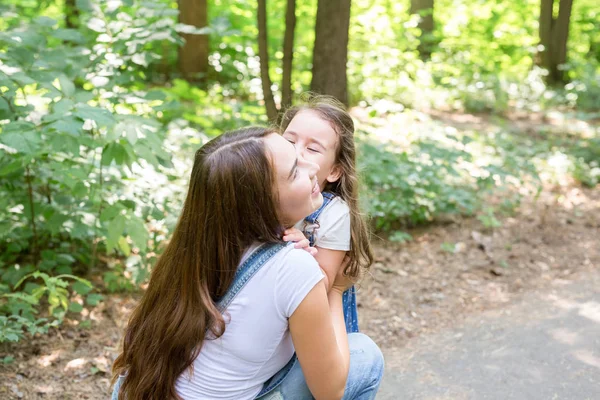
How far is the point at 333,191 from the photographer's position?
2.40 m

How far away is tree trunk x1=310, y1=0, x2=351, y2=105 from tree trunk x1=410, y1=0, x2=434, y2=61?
21.8 ft

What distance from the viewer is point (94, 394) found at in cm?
292

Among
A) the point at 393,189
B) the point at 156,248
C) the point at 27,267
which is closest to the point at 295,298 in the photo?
the point at 156,248

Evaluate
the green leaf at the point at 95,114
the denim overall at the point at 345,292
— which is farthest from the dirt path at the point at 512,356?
the green leaf at the point at 95,114

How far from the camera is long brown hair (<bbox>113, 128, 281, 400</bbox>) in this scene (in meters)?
1.69

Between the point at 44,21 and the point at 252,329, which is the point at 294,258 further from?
the point at 44,21

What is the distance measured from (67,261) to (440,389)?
7.58ft

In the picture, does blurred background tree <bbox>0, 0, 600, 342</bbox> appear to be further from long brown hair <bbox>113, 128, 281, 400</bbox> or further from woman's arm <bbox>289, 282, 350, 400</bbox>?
woman's arm <bbox>289, 282, 350, 400</bbox>

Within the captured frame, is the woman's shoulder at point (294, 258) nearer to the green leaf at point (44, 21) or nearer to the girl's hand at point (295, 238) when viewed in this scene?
the girl's hand at point (295, 238)

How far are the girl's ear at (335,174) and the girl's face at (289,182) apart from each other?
0.55 m

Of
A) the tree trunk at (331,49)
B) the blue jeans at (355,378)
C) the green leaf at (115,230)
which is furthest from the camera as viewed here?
the tree trunk at (331,49)

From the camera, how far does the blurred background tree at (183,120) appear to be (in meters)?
3.13

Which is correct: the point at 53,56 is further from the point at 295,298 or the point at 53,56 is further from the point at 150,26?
the point at 295,298

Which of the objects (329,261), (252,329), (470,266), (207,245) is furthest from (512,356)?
(207,245)
